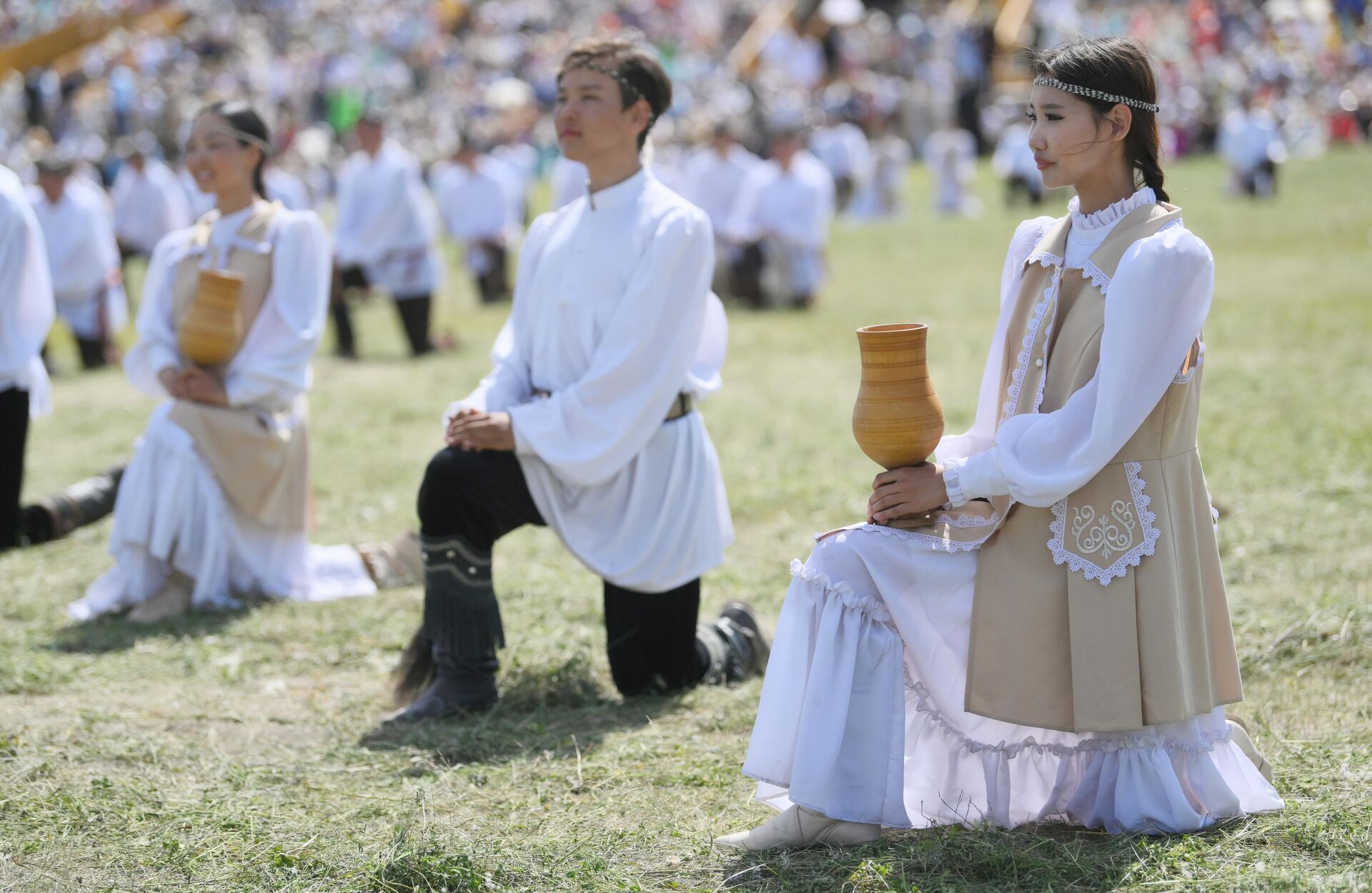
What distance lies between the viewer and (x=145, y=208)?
51.6 feet

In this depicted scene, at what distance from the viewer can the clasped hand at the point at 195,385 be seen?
571 cm

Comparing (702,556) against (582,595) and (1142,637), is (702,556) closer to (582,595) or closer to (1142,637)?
(582,595)

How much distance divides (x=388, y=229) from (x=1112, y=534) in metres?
10.4

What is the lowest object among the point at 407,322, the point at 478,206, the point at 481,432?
the point at 481,432

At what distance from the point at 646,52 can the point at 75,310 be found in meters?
9.41

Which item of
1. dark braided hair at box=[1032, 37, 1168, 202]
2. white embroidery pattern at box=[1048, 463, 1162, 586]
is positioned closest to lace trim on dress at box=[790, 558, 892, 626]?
white embroidery pattern at box=[1048, 463, 1162, 586]

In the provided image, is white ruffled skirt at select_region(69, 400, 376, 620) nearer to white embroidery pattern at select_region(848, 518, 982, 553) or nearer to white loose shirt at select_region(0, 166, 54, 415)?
white loose shirt at select_region(0, 166, 54, 415)

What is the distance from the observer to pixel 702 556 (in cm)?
456

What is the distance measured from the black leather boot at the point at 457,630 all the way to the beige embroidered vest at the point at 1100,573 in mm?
1557

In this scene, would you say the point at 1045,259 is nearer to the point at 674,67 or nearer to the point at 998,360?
the point at 998,360

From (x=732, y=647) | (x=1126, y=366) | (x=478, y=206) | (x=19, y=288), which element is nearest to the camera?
(x=1126, y=366)

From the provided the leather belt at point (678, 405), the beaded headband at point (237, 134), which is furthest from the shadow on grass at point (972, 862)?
the beaded headband at point (237, 134)

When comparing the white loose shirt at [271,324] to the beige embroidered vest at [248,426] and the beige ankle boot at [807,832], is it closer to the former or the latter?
the beige embroidered vest at [248,426]

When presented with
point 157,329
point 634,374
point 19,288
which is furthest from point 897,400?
point 19,288
